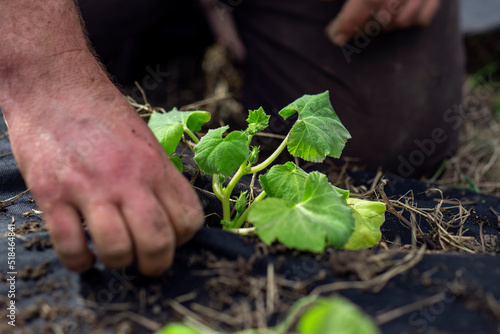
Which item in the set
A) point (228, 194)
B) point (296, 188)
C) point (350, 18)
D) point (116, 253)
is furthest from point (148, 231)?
point (350, 18)

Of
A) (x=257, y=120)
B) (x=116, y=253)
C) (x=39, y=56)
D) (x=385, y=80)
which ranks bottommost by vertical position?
(x=385, y=80)

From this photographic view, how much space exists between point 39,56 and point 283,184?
671 mm

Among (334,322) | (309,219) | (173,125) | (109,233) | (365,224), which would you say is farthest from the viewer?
(173,125)

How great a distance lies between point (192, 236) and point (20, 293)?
351 mm

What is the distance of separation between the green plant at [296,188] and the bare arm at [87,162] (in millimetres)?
129

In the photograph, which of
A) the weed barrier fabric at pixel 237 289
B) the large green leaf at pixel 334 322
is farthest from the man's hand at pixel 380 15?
the large green leaf at pixel 334 322

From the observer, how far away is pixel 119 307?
0.82 metres

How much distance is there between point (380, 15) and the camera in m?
1.94

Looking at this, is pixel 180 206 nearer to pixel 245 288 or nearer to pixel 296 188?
pixel 245 288

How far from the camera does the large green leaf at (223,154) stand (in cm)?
99

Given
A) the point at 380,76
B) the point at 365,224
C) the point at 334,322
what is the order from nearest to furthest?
the point at 334,322 → the point at 365,224 → the point at 380,76

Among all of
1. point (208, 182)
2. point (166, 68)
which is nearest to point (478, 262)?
point (208, 182)

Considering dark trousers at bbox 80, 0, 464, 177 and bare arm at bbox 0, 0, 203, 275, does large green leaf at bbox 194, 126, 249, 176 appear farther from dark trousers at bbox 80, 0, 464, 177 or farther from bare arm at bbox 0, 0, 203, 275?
dark trousers at bbox 80, 0, 464, 177

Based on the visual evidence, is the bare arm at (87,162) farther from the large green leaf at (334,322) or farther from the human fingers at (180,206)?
the large green leaf at (334,322)
